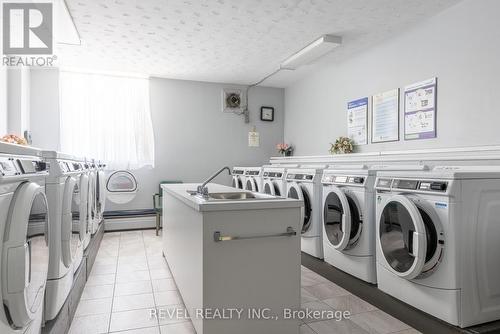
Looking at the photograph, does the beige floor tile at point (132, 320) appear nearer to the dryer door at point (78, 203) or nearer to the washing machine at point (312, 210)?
the dryer door at point (78, 203)

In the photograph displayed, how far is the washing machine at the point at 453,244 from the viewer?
1874mm

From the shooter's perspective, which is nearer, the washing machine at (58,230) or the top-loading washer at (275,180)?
the washing machine at (58,230)

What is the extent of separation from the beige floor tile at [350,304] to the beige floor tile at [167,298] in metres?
1.20

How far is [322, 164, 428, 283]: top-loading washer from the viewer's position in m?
2.58

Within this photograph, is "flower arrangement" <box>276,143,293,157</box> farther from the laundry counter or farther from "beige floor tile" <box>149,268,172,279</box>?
the laundry counter

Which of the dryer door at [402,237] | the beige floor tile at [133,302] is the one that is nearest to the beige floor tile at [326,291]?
the dryer door at [402,237]

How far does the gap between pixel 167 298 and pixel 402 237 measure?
1.88 meters

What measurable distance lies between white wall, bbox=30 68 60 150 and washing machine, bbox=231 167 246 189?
2.86 meters

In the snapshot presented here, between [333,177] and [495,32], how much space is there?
5.78 feet

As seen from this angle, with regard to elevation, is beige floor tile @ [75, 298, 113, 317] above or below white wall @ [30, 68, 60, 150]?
below

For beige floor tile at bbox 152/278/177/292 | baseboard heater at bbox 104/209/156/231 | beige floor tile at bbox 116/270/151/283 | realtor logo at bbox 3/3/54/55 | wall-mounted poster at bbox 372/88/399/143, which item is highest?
realtor logo at bbox 3/3/54/55

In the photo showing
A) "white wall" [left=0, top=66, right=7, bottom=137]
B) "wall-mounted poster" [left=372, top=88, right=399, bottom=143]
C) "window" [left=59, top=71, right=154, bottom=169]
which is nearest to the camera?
"wall-mounted poster" [left=372, top=88, right=399, bottom=143]

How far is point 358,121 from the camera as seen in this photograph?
4148 mm

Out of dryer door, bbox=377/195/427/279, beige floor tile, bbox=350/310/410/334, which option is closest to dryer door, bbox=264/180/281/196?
dryer door, bbox=377/195/427/279
